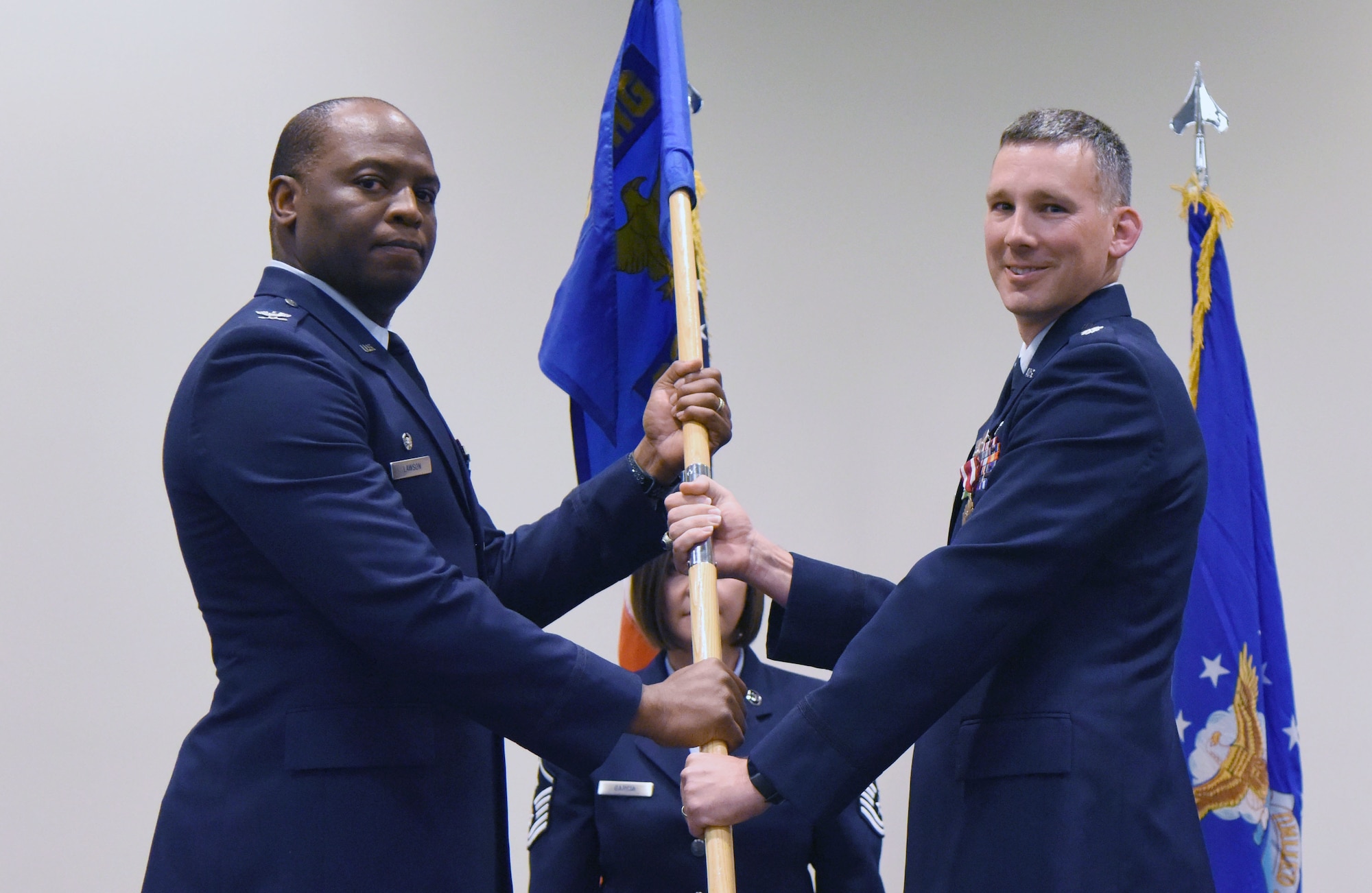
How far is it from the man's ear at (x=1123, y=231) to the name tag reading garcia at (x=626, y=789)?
Result: 129 centimetres

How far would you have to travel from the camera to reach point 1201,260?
2.98 m

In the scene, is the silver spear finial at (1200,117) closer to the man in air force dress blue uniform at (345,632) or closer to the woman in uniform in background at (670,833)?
the woman in uniform in background at (670,833)

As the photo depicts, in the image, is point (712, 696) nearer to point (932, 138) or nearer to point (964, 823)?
point (964, 823)

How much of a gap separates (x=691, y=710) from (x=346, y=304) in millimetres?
770

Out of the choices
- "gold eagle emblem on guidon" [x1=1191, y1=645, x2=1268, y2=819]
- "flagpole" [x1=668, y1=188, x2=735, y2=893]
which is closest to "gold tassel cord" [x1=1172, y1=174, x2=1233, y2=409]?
"gold eagle emblem on guidon" [x1=1191, y1=645, x2=1268, y2=819]

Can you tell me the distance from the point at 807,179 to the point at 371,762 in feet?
9.28

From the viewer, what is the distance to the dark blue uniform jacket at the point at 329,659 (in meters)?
1.65

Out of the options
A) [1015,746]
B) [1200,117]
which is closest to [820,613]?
[1015,746]

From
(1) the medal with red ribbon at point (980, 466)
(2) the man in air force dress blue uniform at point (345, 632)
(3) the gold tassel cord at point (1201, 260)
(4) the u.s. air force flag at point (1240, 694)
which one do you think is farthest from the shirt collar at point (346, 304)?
(3) the gold tassel cord at point (1201, 260)

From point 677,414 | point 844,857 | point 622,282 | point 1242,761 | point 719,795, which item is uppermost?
point 622,282

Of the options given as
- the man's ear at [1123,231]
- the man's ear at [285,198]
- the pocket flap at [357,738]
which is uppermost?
the man's ear at [285,198]

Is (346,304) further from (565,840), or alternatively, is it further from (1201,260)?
(1201,260)

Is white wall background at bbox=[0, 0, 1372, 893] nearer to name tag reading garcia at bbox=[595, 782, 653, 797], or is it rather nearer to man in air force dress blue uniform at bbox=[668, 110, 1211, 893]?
name tag reading garcia at bbox=[595, 782, 653, 797]

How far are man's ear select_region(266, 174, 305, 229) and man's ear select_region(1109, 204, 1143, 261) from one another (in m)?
1.19
